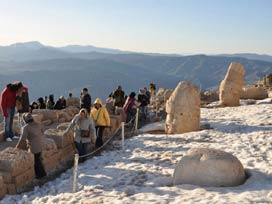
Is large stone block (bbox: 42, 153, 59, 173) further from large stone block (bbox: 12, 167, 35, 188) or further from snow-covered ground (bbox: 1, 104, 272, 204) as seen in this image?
large stone block (bbox: 12, 167, 35, 188)

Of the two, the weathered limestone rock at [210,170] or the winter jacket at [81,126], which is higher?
the winter jacket at [81,126]

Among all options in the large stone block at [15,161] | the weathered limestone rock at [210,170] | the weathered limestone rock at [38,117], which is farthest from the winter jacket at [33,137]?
the weathered limestone rock at [38,117]

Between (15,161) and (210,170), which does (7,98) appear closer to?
(15,161)

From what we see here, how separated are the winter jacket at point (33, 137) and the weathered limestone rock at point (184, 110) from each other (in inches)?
277

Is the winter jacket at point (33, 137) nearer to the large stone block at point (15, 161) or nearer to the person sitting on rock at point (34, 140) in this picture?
the person sitting on rock at point (34, 140)

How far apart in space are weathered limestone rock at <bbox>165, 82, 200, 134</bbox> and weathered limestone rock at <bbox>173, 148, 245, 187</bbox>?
7.41 m

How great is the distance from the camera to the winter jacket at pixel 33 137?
39.2 ft

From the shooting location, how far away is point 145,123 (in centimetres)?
2239

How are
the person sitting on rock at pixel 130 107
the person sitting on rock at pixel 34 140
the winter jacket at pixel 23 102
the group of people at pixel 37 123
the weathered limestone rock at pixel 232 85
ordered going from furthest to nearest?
the weathered limestone rock at pixel 232 85, the person sitting on rock at pixel 130 107, the winter jacket at pixel 23 102, the group of people at pixel 37 123, the person sitting on rock at pixel 34 140

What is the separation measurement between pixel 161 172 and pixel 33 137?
13.1 feet

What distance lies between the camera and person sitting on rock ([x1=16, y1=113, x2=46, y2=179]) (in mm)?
11938

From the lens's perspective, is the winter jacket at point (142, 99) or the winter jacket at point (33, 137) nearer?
the winter jacket at point (33, 137)

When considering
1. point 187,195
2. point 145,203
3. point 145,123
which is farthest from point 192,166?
point 145,123

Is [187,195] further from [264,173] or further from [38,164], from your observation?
[38,164]
